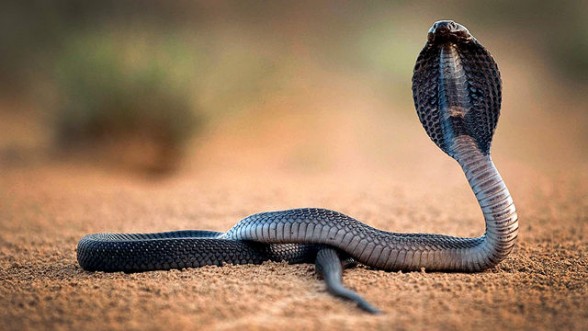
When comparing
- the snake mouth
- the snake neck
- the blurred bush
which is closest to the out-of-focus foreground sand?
the snake neck

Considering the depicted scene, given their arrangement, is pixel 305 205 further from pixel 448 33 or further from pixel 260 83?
pixel 260 83

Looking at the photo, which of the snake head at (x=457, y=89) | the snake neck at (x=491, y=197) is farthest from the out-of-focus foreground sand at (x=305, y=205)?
the snake head at (x=457, y=89)

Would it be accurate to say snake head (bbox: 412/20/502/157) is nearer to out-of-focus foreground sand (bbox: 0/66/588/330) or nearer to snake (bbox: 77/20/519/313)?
snake (bbox: 77/20/519/313)

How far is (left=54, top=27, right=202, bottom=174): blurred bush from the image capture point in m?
12.8

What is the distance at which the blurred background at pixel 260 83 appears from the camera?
1303 centimetres

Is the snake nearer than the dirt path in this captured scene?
Result: No

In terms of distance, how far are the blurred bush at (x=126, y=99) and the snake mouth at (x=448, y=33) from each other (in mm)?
8881

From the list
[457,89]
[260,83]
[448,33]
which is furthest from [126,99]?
[448,33]

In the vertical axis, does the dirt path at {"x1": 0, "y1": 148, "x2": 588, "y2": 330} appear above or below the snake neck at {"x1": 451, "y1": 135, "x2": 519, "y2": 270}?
below

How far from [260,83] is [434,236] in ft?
40.5

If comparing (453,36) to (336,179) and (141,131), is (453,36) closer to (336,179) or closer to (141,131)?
(336,179)

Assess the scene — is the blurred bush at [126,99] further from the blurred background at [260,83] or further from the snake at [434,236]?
the snake at [434,236]

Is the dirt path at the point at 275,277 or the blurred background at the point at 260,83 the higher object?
the blurred background at the point at 260,83

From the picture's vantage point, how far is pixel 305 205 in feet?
30.0
